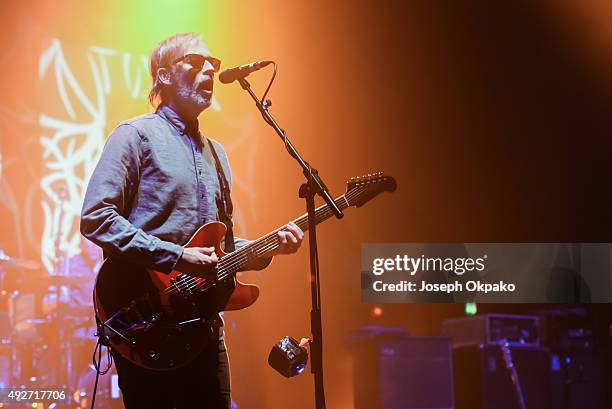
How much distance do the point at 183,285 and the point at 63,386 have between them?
2.33 m

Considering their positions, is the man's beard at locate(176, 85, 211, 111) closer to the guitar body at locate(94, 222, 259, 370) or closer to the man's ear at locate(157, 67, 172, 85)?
the man's ear at locate(157, 67, 172, 85)

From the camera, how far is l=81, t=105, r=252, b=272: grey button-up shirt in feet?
7.16

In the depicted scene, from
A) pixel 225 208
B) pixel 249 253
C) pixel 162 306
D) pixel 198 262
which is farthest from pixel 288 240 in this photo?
pixel 162 306

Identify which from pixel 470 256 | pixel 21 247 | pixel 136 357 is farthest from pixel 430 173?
pixel 136 357

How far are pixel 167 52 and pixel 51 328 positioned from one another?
2323 millimetres

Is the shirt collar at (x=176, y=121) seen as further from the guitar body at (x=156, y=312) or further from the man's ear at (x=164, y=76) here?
the guitar body at (x=156, y=312)

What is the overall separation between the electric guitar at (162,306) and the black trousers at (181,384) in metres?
0.03

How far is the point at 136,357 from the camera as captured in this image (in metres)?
2.17

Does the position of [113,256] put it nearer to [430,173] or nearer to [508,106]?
[430,173]

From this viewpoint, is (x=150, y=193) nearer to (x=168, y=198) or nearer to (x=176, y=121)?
(x=168, y=198)

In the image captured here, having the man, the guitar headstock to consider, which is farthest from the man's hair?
the guitar headstock

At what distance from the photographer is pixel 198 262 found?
88.0 inches

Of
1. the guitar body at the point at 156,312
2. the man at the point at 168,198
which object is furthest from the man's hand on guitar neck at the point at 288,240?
the guitar body at the point at 156,312

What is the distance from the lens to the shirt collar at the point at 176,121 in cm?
253
